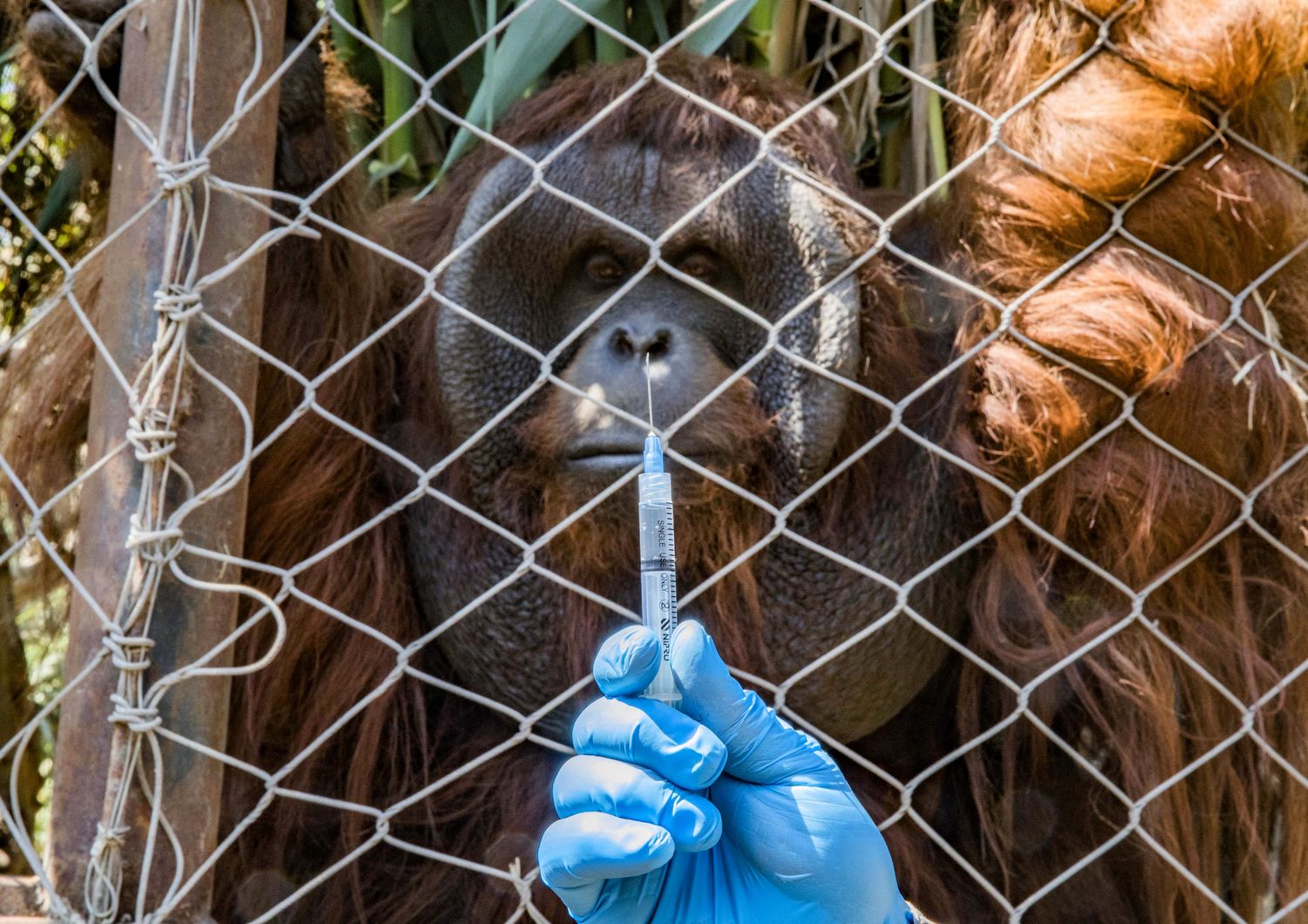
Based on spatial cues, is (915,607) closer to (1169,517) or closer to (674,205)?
(1169,517)

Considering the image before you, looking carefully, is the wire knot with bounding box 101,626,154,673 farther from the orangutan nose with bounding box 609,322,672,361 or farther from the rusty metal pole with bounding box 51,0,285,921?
the orangutan nose with bounding box 609,322,672,361

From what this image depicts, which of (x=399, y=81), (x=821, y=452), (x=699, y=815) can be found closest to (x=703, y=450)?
(x=821, y=452)

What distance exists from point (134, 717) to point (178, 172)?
20.0 inches

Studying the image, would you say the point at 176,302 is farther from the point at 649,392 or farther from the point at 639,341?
the point at 639,341

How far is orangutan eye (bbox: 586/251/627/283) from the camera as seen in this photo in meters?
1.92

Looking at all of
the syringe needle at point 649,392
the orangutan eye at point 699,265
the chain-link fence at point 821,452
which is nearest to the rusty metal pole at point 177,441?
the chain-link fence at point 821,452

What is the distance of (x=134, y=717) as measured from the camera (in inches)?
52.2

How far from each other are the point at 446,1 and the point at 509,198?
65cm

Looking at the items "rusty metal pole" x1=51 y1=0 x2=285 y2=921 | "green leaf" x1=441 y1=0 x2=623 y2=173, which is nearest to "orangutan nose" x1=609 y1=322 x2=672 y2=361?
"green leaf" x1=441 y1=0 x2=623 y2=173

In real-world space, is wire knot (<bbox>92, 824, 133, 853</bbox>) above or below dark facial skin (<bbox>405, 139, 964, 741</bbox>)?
below

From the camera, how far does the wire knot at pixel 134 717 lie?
133 cm

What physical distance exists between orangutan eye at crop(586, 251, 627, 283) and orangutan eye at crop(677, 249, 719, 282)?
8 cm

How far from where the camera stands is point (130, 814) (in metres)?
1.34

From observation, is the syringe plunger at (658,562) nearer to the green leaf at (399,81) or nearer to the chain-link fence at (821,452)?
the chain-link fence at (821,452)
